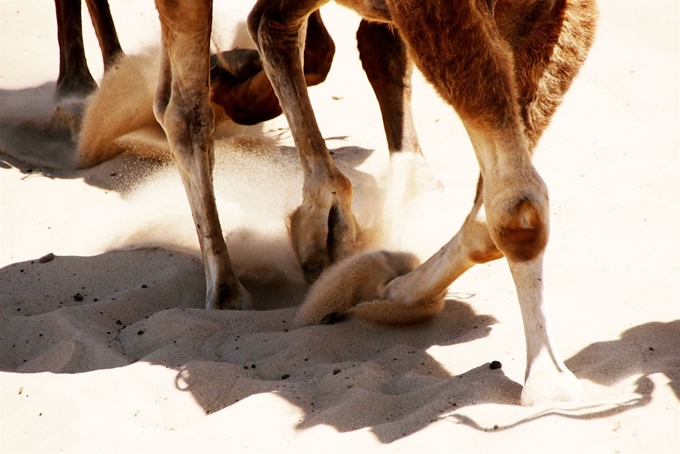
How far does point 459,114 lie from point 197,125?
6.46ft

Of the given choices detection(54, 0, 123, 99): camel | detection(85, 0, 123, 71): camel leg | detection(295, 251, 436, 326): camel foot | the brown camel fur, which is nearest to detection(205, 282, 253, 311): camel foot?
detection(295, 251, 436, 326): camel foot

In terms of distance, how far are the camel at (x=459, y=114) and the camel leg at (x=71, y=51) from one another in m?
2.74

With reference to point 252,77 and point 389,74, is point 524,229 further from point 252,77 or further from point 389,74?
point 252,77

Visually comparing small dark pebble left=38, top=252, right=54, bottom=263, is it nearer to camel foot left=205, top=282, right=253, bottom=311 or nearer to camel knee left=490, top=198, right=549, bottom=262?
camel foot left=205, top=282, right=253, bottom=311

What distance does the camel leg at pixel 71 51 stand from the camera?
292 inches

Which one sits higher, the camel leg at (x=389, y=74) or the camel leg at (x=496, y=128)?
the camel leg at (x=496, y=128)

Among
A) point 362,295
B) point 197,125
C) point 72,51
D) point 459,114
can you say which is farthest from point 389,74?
point 72,51

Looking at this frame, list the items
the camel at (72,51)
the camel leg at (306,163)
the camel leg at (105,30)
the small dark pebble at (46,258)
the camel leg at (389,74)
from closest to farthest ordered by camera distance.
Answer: the camel leg at (306,163) → the small dark pebble at (46,258) → the camel leg at (389,74) → the camel leg at (105,30) → the camel at (72,51)

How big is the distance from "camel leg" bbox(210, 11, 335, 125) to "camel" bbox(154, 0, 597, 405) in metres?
1.40

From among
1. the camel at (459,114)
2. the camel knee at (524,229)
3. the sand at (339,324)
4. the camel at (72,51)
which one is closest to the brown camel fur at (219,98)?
the sand at (339,324)

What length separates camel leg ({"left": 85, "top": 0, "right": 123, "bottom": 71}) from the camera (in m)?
7.20

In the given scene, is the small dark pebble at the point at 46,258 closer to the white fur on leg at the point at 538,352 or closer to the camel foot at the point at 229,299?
the camel foot at the point at 229,299

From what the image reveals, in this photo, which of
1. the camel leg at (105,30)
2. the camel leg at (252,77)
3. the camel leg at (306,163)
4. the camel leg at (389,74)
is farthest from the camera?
the camel leg at (105,30)

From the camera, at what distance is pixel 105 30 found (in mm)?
7273
